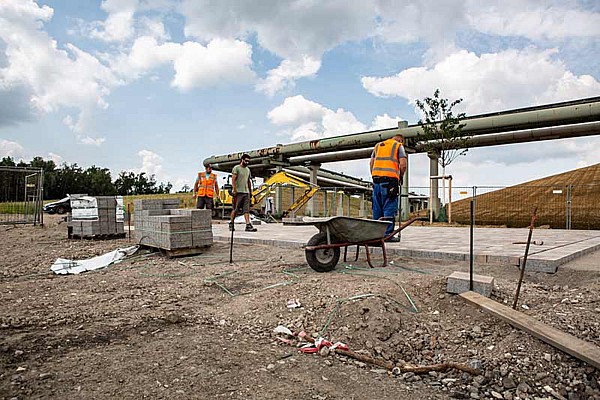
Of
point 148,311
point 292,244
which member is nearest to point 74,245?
point 292,244

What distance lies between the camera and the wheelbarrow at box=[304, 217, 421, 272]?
15.9ft

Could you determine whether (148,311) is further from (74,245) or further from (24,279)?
(74,245)

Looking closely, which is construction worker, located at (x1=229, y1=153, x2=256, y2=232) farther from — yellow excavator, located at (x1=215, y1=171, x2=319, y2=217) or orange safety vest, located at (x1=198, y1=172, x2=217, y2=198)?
yellow excavator, located at (x1=215, y1=171, x2=319, y2=217)

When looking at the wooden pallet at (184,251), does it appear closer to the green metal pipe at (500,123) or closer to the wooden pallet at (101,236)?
the wooden pallet at (101,236)

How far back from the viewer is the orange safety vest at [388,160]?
6.17m

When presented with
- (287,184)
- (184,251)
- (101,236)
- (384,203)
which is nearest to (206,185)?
(101,236)

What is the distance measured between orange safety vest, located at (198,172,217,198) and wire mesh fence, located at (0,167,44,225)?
777 centimetres

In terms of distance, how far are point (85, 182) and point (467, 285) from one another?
56.3 meters

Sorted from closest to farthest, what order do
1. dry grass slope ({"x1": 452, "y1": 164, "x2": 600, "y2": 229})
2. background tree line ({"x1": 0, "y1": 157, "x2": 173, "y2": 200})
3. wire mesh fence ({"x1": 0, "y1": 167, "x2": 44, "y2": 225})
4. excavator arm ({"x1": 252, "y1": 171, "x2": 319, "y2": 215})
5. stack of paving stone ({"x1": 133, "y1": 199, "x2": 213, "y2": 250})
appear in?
stack of paving stone ({"x1": 133, "y1": 199, "x2": 213, "y2": 250}) < dry grass slope ({"x1": 452, "y1": 164, "x2": 600, "y2": 229}) < wire mesh fence ({"x1": 0, "y1": 167, "x2": 44, "y2": 225}) < excavator arm ({"x1": 252, "y1": 171, "x2": 319, "y2": 215}) < background tree line ({"x1": 0, "y1": 157, "x2": 173, "y2": 200})

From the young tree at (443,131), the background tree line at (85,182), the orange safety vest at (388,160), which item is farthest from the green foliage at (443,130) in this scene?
the background tree line at (85,182)

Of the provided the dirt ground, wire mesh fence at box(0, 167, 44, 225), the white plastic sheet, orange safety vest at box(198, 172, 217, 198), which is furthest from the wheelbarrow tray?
wire mesh fence at box(0, 167, 44, 225)

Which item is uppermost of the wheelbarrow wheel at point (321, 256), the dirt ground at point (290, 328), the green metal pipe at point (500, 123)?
the green metal pipe at point (500, 123)

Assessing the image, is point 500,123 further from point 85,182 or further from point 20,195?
point 85,182

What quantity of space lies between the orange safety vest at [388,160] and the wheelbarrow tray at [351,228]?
135 cm
